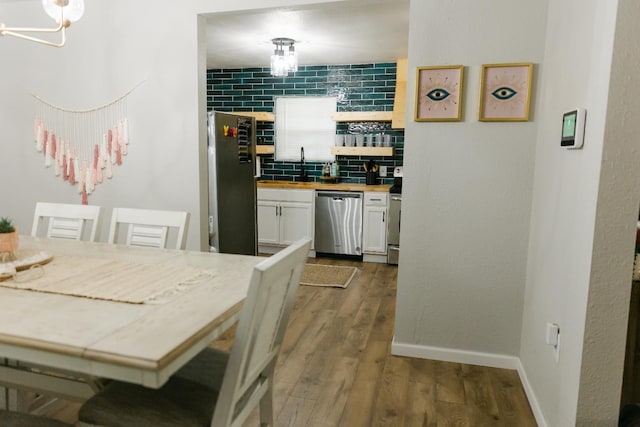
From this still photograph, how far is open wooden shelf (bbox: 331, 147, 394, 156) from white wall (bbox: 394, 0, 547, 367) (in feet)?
8.76

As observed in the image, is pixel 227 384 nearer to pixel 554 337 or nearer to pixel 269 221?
pixel 554 337

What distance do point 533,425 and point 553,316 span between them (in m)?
0.53

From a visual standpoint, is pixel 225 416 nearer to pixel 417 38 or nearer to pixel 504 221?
pixel 504 221

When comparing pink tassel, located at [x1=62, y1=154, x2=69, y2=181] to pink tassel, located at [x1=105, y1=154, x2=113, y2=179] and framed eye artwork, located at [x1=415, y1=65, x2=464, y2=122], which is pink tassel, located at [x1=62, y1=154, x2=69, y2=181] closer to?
pink tassel, located at [x1=105, y1=154, x2=113, y2=179]

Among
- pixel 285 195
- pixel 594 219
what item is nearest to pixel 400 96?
pixel 285 195

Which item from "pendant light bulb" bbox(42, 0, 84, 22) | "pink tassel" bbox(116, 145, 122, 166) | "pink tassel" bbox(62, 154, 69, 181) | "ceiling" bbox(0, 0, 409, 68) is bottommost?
"pink tassel" bbox(62, 154, 69, 181)

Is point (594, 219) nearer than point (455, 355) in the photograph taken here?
Yes

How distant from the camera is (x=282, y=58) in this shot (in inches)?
165

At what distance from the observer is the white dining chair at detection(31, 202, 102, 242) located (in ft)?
8.05

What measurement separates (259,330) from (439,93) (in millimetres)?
1796

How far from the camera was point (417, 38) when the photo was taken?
258 cm

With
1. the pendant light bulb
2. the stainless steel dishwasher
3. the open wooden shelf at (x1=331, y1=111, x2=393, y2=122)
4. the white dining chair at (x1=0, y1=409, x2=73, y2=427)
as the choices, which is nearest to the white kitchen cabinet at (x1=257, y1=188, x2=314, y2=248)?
the stainless steel dishwasher

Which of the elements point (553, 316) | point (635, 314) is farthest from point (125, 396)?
point (635, 314)

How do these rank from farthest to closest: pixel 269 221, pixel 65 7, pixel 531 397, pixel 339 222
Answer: pixel 269 221
pixel 339 222
pixel 531 397
pixel 65 7
